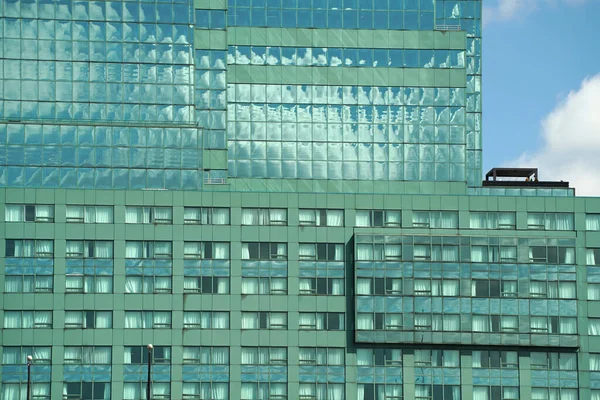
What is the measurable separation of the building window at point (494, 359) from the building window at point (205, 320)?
22513mm

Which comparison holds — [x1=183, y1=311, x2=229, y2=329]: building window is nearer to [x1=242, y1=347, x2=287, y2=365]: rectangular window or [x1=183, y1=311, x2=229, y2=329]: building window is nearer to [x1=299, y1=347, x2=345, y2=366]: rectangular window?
[x1=242, y1=347, x2=287, y2=365]: rectangular window

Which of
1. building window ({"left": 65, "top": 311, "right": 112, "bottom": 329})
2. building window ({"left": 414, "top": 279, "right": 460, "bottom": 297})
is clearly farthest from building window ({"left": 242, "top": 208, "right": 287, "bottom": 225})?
building window ({"left": 65, "top": 311, "right": 112, "bottom": 329})

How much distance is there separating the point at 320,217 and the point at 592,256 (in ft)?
81.9

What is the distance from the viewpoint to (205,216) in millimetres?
87000

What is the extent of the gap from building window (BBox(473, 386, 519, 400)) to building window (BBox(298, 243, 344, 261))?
16.9 metres

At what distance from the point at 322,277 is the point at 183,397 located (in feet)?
53.0

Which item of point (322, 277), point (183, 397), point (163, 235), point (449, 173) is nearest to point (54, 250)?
point (163, 235)

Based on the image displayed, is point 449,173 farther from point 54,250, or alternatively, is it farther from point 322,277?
point 54,250

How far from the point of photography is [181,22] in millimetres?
93125

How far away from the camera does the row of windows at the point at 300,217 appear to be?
281 ft

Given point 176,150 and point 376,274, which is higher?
point 176,150

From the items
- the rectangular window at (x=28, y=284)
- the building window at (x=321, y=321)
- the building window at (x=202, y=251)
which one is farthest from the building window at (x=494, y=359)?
the rectangular window at (x=28, y=284)

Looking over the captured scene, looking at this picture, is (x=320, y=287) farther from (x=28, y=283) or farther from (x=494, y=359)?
(x=28, y=283)

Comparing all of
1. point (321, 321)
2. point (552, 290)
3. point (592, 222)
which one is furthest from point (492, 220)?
point (321, 321)
